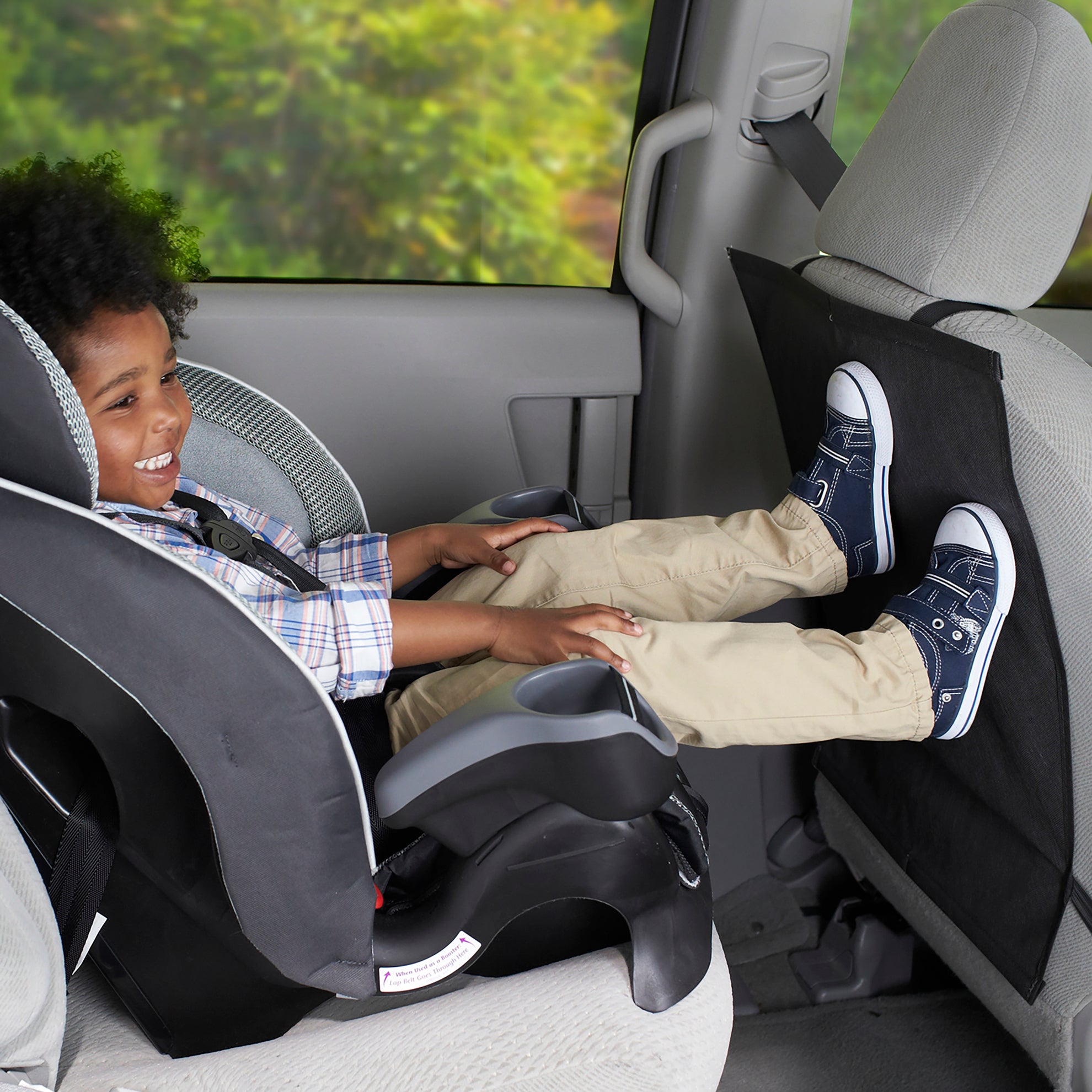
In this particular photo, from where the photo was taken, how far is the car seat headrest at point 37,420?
66 centimetres

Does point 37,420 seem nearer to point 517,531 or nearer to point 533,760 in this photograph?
point 533,760

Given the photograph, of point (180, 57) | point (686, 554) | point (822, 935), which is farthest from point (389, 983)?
point (180, 57)

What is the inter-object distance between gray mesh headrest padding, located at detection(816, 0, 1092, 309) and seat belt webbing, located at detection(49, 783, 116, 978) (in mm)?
881

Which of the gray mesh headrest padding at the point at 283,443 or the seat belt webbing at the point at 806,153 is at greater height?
the seat belt webbing at the point at 806,153

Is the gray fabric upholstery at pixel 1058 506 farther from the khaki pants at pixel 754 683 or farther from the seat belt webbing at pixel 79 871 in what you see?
the seat belt webbing at pixel 79 871

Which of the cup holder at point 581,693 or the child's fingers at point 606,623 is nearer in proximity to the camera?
the cup holder at point 581,693

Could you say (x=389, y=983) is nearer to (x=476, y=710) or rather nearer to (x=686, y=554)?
(x=476, y=710)

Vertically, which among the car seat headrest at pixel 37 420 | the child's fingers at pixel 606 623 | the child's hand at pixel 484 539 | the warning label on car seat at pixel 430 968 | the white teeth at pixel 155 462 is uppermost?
the car seat headrest at pixel 37 420

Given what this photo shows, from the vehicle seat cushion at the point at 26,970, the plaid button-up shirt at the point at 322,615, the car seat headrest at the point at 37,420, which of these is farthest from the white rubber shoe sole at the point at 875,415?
the vehicle seat cushion at the point at 26,970

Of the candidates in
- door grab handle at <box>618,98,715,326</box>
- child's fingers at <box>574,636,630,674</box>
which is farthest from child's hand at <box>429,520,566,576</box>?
door grab handle at <box>618,98,715,326</box>

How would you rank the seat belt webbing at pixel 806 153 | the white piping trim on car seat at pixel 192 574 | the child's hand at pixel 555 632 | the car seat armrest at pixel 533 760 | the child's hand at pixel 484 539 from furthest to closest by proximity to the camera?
the seat belt webbing at pixel 806 153 < the child's hand at pixel 484 539 < the child's hand at pixel 555 632 < the car seat armrest at pixel 533 760 < the white piping trim on car seat at pixel 192 574

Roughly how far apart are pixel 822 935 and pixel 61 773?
1.16 metres

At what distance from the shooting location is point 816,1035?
1.39 metres

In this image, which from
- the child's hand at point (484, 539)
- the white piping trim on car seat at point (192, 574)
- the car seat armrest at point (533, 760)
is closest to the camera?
the white piping trim on car seat at point (192, 574)
